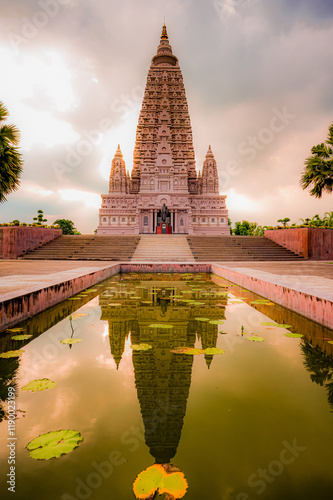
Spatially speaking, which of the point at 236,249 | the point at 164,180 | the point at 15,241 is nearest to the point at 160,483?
the point at 236,249

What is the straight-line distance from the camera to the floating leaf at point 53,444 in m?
1.61

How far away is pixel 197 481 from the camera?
1438 millimetres

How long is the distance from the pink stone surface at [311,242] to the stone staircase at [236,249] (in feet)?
1.69

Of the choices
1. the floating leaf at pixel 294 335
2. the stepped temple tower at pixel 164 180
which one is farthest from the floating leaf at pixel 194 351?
the stepped temple tower at pixel 164 180

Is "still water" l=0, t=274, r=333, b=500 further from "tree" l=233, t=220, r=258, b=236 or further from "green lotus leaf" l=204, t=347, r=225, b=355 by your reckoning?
"tree" l=233, t=220, r=258, b=236

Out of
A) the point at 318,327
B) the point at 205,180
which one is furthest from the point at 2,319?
the point at 205,180

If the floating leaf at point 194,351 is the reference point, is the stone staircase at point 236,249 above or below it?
above

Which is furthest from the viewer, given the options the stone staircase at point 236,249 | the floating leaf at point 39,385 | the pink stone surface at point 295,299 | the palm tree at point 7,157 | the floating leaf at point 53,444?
the stone staircase at point 236,249

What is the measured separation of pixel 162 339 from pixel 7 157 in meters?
12.6

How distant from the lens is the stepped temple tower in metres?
35.4

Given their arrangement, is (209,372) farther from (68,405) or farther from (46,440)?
(46,440)

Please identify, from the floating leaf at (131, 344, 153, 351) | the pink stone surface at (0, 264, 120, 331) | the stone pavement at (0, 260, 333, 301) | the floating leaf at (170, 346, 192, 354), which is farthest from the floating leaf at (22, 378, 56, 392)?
the stone pavement at (0, 260, 333, 301)

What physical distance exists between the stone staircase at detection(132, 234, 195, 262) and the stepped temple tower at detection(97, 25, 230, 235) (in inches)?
476

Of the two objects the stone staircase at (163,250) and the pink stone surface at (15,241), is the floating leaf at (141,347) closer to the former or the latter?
the stone staircase at (163,250)
